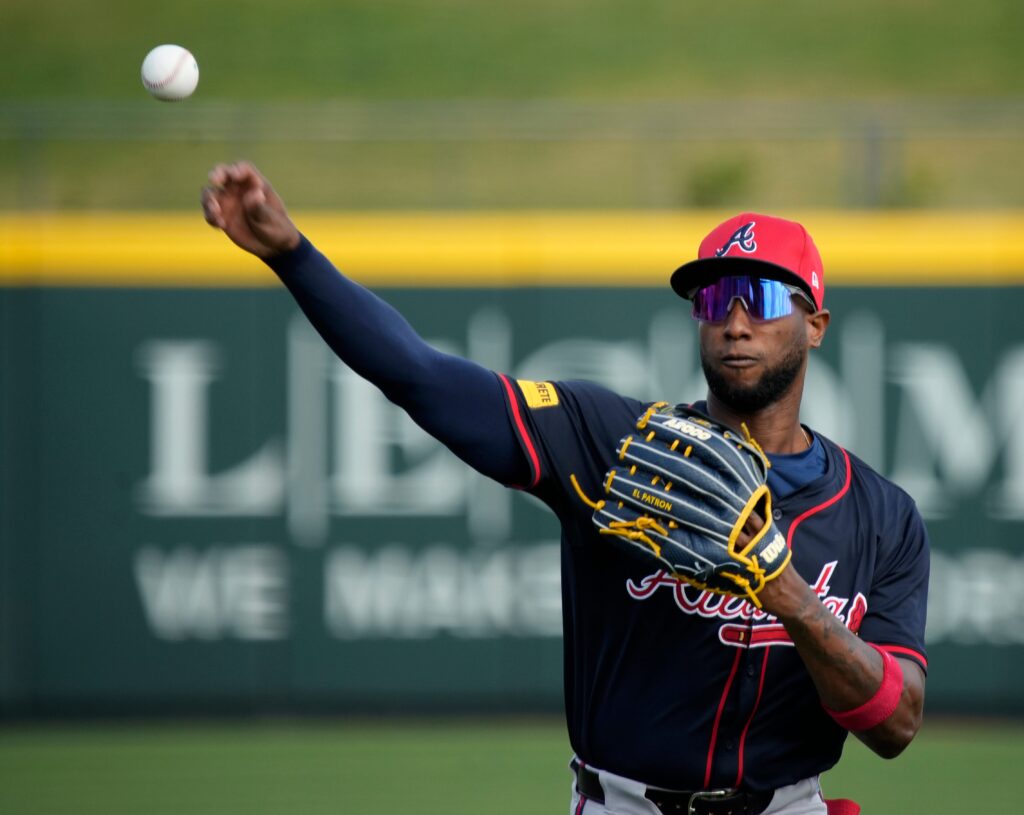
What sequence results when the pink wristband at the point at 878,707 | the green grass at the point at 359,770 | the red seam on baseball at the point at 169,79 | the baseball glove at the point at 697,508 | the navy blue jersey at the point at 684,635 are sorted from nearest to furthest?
the baseball glove at the point at 697,508 < the pink wristband at the point at 878,707 < the navy blue jersey at the point at 684,635 < the red seam on baseball at the point at 169,79 < the green grass at the point at 359,770

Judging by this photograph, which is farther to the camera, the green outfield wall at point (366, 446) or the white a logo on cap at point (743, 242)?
the green outfield wall at point (366, 446)

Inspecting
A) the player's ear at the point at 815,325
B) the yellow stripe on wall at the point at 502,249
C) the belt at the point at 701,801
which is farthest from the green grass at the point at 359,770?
the player's ear at the point at 815,325

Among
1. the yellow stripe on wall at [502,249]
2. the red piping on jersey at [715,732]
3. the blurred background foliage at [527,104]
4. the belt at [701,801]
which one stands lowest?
the belt at [701,801]

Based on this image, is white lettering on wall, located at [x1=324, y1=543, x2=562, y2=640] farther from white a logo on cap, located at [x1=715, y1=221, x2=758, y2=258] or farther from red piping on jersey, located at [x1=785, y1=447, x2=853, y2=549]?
white a logo on cap, located at [x1=715, y1=221, x2=758, y2=258]

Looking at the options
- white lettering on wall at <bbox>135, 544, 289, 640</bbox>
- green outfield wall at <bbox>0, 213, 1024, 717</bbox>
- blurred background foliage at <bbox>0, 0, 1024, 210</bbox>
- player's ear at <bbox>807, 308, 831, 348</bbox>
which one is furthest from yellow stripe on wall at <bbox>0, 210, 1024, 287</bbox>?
player's ear at <bbox>807, 308, 831, 348</bbox>

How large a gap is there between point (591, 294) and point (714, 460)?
576 centimetres

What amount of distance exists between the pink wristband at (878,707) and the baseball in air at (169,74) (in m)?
1.68

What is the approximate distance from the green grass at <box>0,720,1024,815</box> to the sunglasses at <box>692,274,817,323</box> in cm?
382

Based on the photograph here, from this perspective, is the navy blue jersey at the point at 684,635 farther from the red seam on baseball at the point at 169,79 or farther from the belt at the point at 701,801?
the red seam on baseball at the point at 169,79

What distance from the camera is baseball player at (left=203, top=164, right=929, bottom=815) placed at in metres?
2.46

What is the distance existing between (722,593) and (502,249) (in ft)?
19.0

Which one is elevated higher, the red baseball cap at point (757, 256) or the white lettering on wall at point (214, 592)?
the red baseball cap at point (757, 256)

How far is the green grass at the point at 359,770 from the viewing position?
6.09 m


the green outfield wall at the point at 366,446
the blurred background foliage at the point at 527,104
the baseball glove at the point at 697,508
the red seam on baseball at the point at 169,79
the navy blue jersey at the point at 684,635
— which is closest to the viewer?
the baseball glove at the point at 697,508
